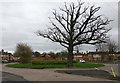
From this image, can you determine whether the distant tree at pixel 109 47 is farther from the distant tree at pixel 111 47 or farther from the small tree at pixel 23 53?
the small tree at pixel 23 53

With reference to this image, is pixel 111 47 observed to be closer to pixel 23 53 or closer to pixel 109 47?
pixel 109 47

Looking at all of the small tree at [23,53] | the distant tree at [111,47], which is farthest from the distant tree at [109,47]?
the small tree at [23,53]

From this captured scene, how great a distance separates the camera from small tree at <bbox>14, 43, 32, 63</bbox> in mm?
72750

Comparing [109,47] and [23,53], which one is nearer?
[23,53]

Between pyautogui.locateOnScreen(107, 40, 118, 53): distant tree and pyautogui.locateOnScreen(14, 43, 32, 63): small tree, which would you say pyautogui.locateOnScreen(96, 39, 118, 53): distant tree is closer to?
pyautogui.locateOnScreen(107, 40, 118, 53): distant tree

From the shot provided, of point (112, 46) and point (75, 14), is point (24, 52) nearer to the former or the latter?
point (75, 14)

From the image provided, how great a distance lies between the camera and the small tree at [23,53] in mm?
72750

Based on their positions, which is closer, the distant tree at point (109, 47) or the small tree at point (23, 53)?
the small tree at point (23, 53)

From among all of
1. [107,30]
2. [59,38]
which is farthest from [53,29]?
[107,30]

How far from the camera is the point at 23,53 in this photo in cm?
7331

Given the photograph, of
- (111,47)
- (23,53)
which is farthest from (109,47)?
(23,53)

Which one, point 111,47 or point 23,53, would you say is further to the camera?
point 111,47

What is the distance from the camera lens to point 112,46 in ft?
338

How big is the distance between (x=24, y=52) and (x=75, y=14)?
3068 cm
